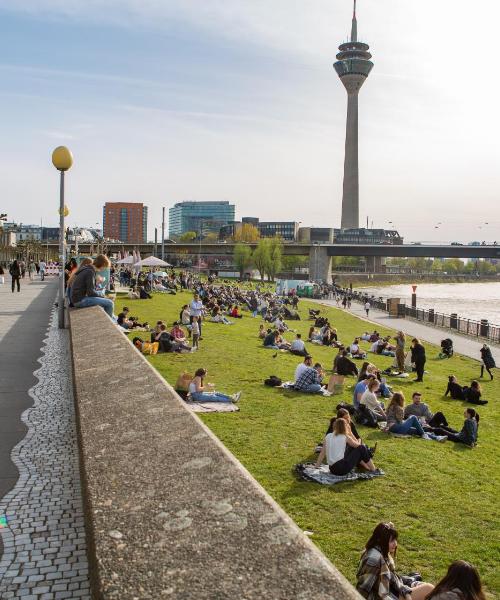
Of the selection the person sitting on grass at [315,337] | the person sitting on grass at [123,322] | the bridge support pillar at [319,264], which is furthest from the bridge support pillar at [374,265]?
the person sitting on grass at [123,322]

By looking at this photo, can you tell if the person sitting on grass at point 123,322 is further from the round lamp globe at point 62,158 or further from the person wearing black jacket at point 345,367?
the person wearing black jacket at point 345,367

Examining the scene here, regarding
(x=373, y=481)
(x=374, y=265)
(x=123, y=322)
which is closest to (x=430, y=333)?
(x=123, y=322)

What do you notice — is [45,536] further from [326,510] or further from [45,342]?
[45,342]

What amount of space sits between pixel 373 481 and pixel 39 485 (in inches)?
194

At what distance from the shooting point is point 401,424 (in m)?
12.0

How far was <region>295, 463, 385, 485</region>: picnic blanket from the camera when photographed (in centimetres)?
872

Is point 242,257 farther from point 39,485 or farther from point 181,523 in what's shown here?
point 181,523

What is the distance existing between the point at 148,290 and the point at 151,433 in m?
35.2

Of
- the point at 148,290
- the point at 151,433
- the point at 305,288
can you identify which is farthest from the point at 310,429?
the point at 305,288

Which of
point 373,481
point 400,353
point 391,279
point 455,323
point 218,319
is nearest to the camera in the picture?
point 373,481

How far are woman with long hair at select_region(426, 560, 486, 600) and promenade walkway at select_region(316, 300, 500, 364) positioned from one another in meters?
25.3

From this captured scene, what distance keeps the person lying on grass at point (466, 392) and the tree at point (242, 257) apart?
96391 mm

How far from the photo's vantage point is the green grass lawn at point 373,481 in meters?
7.05

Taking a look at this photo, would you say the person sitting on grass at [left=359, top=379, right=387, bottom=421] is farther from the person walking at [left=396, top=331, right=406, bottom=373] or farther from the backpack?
the person walking at [left=396, top=331, right=406, bottom=373]
